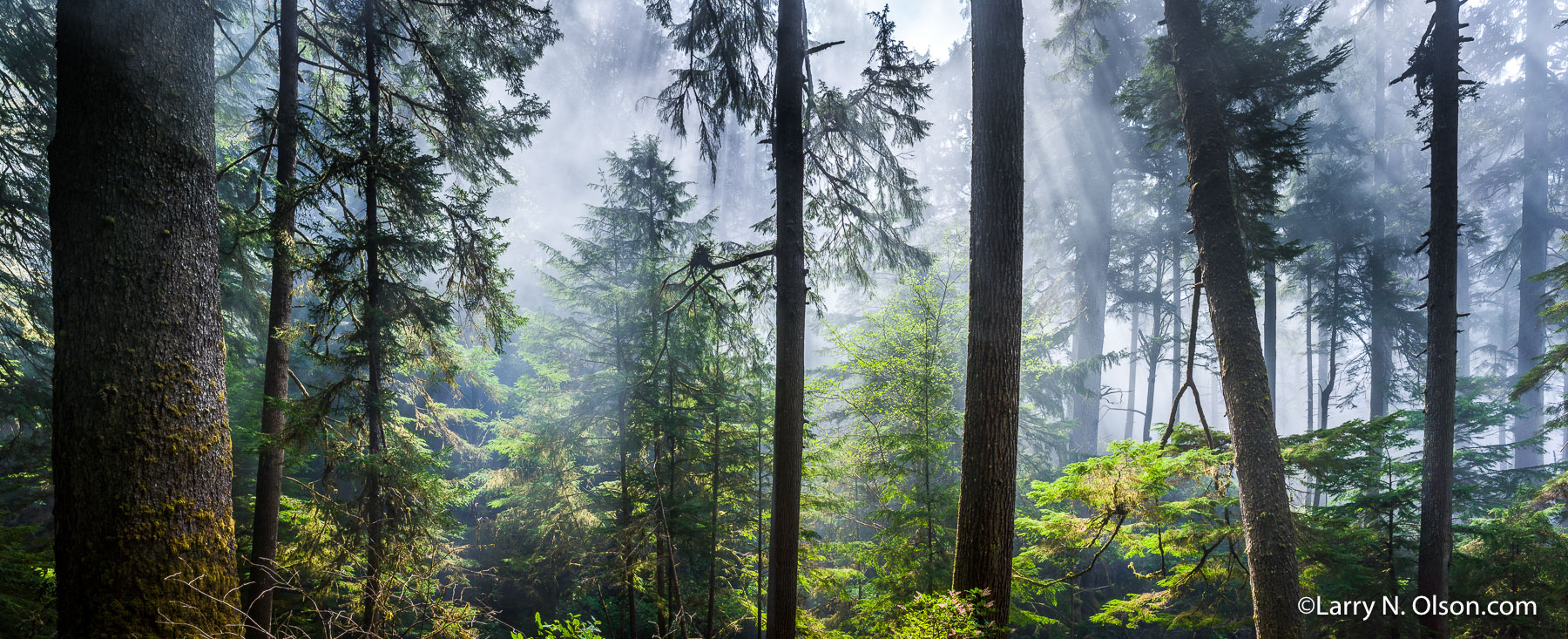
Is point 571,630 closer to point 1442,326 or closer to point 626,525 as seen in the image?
point 626,525

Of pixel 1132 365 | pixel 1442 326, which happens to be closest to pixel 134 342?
pixel 1442 326

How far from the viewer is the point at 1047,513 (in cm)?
650

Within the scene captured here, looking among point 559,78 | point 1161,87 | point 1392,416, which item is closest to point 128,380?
point 1392,416

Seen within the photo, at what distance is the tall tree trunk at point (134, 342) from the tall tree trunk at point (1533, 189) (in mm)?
31284

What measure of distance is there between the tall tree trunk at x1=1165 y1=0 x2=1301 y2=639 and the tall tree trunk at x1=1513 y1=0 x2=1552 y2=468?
76.4 ft

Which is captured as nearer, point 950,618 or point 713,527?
point 950,618

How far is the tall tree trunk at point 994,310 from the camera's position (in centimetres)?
379

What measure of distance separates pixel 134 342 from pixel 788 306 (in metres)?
4.25

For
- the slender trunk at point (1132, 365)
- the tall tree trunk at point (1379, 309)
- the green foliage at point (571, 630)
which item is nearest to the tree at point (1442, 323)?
the slender trunk at point (1132, 365)

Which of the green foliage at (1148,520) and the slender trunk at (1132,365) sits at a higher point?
the slender trunk at (1132,365)

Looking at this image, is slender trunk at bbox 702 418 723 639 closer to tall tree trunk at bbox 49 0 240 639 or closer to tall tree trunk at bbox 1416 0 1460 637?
tall tree trunk at bbox 49 0 240 639

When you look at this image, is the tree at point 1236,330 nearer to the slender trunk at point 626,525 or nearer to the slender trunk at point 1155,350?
the slender trunk at point 626,525

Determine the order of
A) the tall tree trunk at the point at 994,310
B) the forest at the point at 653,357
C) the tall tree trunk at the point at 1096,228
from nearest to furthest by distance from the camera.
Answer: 1. the forest at the point at 653,357
2. the tall tree trunk at the point at 994,310
3. the tall tree trunk at the point at 1096,228

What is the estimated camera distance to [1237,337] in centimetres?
528
